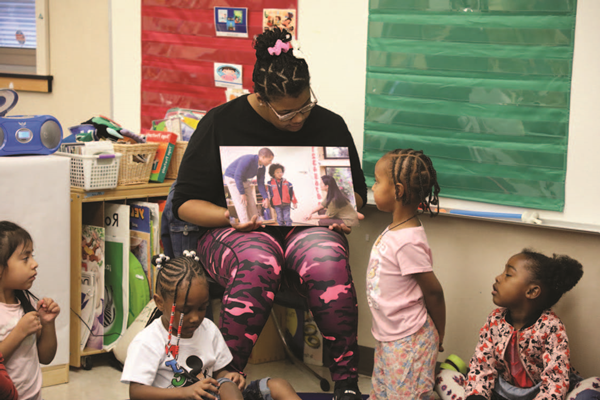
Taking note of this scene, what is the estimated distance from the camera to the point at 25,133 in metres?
2.61

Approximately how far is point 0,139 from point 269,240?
1.14m

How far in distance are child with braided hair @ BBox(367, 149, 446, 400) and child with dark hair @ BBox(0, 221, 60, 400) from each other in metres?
1.04

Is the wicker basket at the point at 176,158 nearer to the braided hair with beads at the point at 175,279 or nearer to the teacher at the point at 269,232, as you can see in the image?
the teacher at the point at 269,232

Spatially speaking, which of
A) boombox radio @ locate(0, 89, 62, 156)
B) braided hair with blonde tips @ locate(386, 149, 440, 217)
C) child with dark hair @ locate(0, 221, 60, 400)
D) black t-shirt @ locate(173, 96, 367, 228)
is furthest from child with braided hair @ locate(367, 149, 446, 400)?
boombox radio @ locate(0, 89, 62, 156)

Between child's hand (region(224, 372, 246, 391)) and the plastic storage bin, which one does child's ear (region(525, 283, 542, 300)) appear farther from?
the plastic storage bin

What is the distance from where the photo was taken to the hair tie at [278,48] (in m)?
2.21

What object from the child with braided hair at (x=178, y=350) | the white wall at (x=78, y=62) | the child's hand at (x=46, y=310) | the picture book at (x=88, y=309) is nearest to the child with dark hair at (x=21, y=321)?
the child's hand at (x=46, y=310)

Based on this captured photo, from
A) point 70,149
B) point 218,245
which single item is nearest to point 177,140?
point 70,149

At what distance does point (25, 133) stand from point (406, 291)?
5.16 ft

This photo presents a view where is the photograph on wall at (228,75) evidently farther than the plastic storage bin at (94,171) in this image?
Yes

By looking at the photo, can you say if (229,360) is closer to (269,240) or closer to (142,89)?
(269,240)

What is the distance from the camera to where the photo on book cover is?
2309 millimetres

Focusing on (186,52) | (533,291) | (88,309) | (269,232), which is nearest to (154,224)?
(88,309)

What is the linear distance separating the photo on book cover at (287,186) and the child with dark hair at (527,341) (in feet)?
1.94
